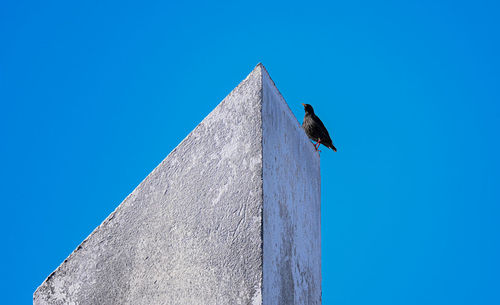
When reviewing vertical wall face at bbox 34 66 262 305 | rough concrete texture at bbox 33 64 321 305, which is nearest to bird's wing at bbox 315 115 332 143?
rough concrete texture at bbox 33 64 321 305

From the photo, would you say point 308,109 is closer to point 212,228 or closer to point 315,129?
point 315,129

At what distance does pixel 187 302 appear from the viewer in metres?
2.59

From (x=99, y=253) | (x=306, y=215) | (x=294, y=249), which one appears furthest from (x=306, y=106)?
(x=99, y=253)

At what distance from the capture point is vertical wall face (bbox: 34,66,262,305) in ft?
8.28

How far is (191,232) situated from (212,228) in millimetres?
130

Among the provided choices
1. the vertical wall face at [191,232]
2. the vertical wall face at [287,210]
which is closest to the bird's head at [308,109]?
the vertical wall face at [287,210]

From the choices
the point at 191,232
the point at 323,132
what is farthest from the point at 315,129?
the point at 191,232

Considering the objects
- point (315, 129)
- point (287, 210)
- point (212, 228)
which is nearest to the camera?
point (212, 228)

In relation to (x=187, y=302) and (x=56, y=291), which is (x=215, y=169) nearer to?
(x=187, y=302)

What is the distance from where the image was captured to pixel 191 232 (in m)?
2.70

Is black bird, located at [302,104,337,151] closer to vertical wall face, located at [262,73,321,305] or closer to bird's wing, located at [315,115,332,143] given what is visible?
bird's wing, located at [315,115,332,143]

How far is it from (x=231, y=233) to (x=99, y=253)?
87 centimetres

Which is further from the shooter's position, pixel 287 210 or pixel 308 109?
pixel 308 109

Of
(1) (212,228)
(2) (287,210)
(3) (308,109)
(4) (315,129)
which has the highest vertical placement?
(3) (308,109)
